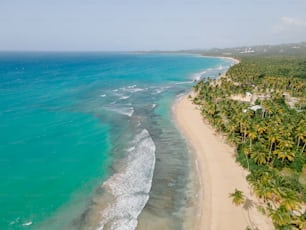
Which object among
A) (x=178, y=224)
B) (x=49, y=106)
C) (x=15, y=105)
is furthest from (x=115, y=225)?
(x=15, y=105)

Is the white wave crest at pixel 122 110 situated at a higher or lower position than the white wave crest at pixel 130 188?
higher

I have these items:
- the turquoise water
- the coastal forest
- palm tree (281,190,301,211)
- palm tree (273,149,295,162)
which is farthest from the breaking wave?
palm tree (273,149,295,162)

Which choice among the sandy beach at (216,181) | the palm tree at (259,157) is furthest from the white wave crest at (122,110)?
the palm tree at (259,157)

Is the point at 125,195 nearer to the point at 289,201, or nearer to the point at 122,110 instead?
the point at 289,201

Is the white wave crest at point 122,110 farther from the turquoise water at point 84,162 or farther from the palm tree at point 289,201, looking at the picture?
the palm tree at point 289,201

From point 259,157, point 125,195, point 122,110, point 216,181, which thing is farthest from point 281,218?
point 122,110

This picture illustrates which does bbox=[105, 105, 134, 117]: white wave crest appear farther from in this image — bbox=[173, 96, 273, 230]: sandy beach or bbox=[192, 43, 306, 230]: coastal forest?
bbox=[192, 43, 306, 230]: coastal forest

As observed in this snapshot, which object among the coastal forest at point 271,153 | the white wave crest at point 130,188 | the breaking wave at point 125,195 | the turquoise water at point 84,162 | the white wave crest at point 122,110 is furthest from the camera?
the white wave crest at point 122,110
